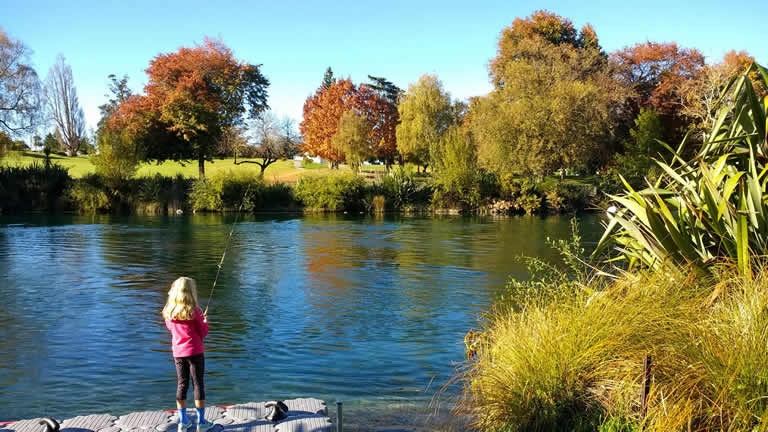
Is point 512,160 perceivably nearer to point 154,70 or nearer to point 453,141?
point 453,141

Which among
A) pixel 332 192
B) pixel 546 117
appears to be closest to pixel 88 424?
pixel 332 192

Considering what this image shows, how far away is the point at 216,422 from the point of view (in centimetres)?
560

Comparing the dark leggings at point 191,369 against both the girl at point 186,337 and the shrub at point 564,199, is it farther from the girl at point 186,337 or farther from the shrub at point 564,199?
the shrub at point 564,199

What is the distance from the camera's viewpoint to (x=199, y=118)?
44812mm

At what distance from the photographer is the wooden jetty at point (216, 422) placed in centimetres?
539

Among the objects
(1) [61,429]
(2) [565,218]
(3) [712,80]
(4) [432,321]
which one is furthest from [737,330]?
(3) [712,80]

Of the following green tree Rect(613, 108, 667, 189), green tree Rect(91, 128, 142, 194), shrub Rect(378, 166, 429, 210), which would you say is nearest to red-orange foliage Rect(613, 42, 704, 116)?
green tree Rect(613, 108, 667, 189)

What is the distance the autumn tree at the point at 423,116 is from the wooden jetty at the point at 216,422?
175ft

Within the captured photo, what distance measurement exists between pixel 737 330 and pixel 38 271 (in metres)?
16.7

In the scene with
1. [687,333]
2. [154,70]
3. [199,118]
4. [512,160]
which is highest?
[154,70]

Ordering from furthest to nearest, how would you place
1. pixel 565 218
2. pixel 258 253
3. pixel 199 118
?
pixel 199 118, pixel 565 218, pixel 258 253

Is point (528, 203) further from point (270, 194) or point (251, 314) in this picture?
point (251, 314)

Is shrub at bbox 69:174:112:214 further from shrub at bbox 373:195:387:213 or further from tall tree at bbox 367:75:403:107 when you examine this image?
tall tree at bbox 367:75:403:107

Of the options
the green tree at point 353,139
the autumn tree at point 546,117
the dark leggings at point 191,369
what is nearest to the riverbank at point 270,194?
the autumn tree at point 546,117
